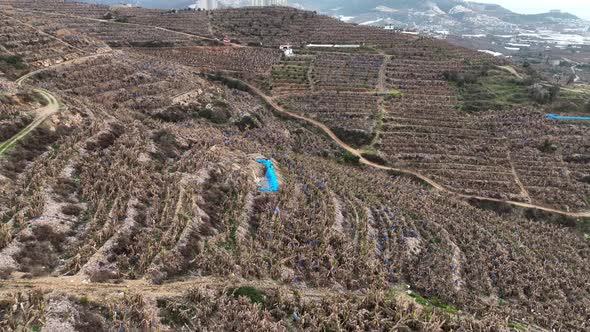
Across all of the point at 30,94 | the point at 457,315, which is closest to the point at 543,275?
the point at 457,315

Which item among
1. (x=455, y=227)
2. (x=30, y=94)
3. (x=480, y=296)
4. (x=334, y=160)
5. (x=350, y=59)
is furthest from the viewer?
(x=350, y=59)

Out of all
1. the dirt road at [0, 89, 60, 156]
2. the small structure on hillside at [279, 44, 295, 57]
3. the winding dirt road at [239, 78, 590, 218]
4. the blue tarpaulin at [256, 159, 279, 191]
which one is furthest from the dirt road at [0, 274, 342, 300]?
the small structure on hillside at [279, 44, 295, 57]

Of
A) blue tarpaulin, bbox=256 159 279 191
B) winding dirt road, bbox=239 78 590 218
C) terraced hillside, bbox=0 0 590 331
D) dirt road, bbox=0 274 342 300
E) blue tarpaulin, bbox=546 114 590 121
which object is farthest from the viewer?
blue tarpaulin, bbox=546 114 590 121

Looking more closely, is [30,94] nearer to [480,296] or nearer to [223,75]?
[480,296]

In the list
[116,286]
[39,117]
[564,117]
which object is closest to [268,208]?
[116,286]

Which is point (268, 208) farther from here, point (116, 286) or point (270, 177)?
point (116, 286)

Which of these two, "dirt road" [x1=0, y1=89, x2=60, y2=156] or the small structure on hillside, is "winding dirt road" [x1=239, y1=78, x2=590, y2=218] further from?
"dirt road" [x1=0, y1=89, x2=60, y2=156]
